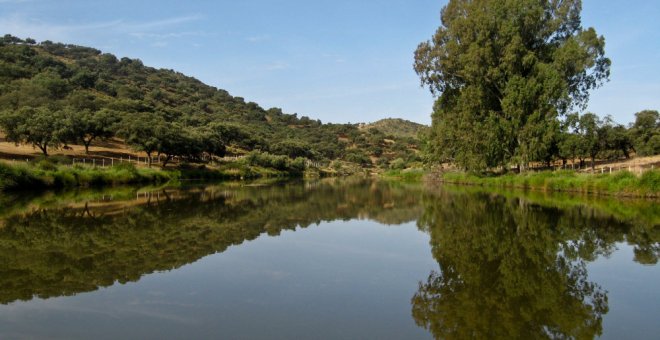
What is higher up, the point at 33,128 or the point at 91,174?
the point at 33,128

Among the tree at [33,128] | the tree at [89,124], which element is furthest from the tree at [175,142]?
the tree at [33,128]

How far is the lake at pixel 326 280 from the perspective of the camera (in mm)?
5348

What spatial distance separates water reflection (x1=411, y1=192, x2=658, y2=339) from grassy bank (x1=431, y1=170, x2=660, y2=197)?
12.2 meters

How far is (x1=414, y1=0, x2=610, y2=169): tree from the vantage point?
35.1 metres

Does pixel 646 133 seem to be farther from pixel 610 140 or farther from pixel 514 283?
pixel 514 283

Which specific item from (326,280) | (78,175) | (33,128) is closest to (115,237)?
(326,280)

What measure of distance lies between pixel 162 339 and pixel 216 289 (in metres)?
2.13

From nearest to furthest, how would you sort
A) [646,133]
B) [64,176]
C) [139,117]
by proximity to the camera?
[64,176], [646,133], [139,117]

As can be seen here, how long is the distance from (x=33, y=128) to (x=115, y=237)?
46611 mm

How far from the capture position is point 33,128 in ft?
161

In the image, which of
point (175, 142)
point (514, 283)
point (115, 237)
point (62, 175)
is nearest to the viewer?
point (514, 283)

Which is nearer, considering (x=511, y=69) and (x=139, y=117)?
(x=511, y=69)

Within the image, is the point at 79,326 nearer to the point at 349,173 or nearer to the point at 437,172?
the point at 437,172

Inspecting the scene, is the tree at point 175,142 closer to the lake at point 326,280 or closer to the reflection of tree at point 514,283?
the lake at point 326,280
